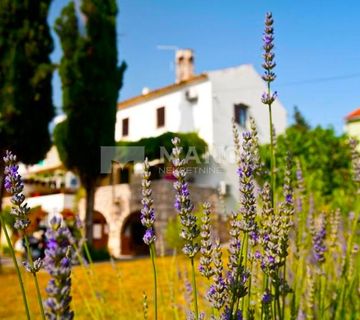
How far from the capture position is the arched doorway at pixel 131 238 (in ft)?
50.0

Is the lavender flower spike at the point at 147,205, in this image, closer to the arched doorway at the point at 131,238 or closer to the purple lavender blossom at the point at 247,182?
the purple lavender blossom at the point at 247,182

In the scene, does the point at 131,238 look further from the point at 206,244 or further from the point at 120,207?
the point at 206,244

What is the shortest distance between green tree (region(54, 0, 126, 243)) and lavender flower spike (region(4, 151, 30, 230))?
39.2 ft

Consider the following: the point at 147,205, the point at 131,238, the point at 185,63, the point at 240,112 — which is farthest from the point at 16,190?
the point at 185,63

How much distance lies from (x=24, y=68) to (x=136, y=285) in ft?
23.8

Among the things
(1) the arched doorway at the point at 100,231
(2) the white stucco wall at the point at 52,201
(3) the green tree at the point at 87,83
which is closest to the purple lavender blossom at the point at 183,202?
(2) the white stucco wall at the point at 52,201

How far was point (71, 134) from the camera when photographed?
518 inches

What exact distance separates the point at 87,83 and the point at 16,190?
12.6 m

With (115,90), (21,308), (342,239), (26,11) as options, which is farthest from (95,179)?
(342,239)

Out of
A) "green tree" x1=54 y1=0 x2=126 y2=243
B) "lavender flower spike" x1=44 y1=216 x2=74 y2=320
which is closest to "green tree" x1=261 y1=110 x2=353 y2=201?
"green tree" x1=54 y1=0 x2=126 y2=243

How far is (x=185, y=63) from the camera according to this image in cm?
1742

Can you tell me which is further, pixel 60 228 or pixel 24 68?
pixel 24 68

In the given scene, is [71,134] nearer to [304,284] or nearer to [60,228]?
[304,284]

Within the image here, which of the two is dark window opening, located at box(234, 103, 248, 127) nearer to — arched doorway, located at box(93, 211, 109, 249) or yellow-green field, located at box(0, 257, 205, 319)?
yellow-green field, located at box(0, 257, 205, 319)
